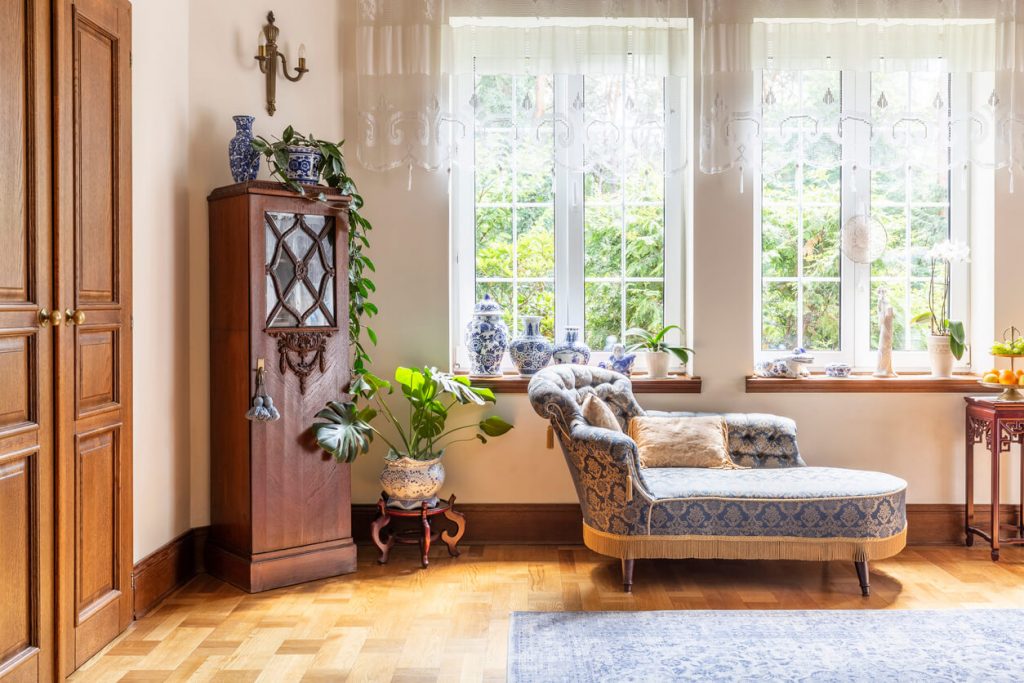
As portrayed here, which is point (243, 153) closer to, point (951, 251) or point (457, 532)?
point (457, 532)

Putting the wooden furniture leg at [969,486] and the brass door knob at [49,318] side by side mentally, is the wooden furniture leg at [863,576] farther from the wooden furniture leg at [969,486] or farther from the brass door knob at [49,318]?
the brass door knob at [49,318]

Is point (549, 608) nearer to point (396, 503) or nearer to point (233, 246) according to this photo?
point (396, 503)

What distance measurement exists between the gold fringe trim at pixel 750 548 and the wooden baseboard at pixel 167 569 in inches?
72.3

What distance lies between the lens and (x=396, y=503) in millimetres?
3932

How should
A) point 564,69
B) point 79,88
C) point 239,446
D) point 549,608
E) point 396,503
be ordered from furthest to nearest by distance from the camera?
point 564,69, point 396,503, point 239,446, point 549,608, point 79,88

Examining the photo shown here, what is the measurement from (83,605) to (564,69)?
10.3 feet

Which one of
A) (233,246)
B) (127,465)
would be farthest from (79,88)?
(127,465)

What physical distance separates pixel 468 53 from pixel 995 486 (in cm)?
324

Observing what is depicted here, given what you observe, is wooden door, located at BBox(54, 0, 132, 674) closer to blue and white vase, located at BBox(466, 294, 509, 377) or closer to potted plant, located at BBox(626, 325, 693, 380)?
blue and white vase, located at BBox(466, 294, 509, 377)

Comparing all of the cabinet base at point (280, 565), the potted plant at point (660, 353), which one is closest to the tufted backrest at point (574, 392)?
the potted plant at point (660, 353)

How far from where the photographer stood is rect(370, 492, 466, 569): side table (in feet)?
12.7

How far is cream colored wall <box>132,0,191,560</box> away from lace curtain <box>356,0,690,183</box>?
89 centimetres

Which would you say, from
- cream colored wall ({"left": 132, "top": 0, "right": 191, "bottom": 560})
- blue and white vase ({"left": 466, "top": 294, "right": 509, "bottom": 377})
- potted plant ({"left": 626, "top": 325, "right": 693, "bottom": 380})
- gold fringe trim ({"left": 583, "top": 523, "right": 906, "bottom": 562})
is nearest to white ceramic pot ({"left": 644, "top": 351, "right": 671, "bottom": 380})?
potted plant ({"left": 626, "top": 325, "right": 693, "bottom": 380})

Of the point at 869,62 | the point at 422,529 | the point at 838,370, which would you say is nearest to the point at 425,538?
the point at 422,529
